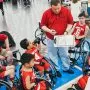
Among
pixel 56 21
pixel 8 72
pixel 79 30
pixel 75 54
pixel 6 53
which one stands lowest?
pixel 75 54

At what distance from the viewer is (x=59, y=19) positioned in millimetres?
5660

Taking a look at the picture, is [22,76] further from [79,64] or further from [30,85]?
[79,64]

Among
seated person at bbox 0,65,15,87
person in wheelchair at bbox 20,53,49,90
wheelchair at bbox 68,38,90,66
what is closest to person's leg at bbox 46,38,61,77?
wheelchair at bbox 68,38,90,66

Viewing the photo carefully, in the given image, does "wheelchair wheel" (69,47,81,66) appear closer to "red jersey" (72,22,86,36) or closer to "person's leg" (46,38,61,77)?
"red jersey" (72,22,86,36)

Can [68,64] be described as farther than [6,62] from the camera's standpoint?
Yes

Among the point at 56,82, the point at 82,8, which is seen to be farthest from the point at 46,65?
the point at 82,8

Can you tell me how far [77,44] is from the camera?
20.1 ft

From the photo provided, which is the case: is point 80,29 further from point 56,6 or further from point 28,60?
point 28,60

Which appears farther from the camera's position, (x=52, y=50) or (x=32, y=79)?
(x=52, y=50)

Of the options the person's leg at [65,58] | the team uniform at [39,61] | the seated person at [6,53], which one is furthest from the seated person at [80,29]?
the seated person at [6,53]

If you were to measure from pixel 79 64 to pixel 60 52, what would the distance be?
33.5 inches

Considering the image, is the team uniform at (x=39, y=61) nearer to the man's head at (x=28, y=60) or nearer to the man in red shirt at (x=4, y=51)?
the man in red shirt at (x=4, y=51)

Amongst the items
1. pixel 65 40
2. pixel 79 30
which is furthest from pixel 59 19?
pixel 79 30

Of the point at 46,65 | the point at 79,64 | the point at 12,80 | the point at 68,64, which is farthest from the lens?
the point at 79,64
